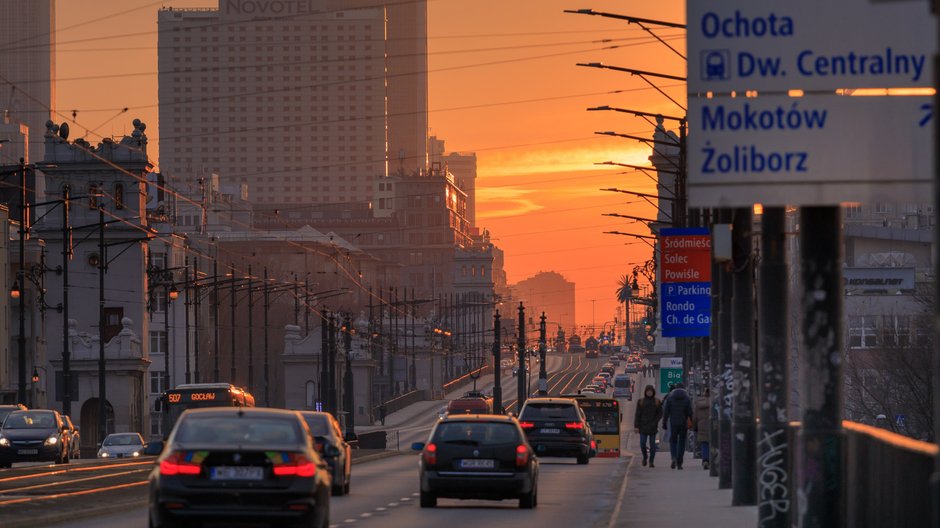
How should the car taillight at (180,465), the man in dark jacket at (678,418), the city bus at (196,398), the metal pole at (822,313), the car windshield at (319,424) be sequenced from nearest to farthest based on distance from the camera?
the metal pole at (822,313), the car taillight at (180,465), the car windshield at (319,424), the man in dark jacket at (678,418), the city bus at (196,398)

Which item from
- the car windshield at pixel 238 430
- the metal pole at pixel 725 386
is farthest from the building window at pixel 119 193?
the car windshield at pixel 238 430

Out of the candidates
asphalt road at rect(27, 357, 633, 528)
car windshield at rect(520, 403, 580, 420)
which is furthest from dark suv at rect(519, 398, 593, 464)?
asphalt road at rect(27, 357, 633, 528)

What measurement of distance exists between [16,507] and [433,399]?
418ft

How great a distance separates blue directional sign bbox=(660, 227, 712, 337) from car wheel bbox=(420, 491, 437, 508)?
1514 cm

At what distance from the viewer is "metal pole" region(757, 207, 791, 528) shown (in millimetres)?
18094

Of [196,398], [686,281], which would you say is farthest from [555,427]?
[196,398]

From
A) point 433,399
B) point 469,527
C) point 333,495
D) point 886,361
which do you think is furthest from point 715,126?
point 433,399

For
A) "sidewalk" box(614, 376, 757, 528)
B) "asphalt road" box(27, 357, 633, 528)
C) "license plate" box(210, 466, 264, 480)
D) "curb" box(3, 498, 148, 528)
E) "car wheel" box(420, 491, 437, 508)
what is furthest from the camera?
"car wheel" box(420, 491, 437, 508)

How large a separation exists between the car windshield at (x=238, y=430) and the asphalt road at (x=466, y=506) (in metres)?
5.10

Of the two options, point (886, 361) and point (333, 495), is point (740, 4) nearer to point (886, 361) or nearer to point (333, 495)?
point (333, 495)

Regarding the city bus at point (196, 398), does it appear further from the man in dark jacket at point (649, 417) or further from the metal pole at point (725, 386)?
the metal pole at point (725, 386)

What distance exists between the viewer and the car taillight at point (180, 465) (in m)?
18.4

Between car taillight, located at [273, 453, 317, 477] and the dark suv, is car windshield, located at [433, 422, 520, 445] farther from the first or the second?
the dark suv

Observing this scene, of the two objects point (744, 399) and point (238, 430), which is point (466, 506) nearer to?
point (744, 399)
